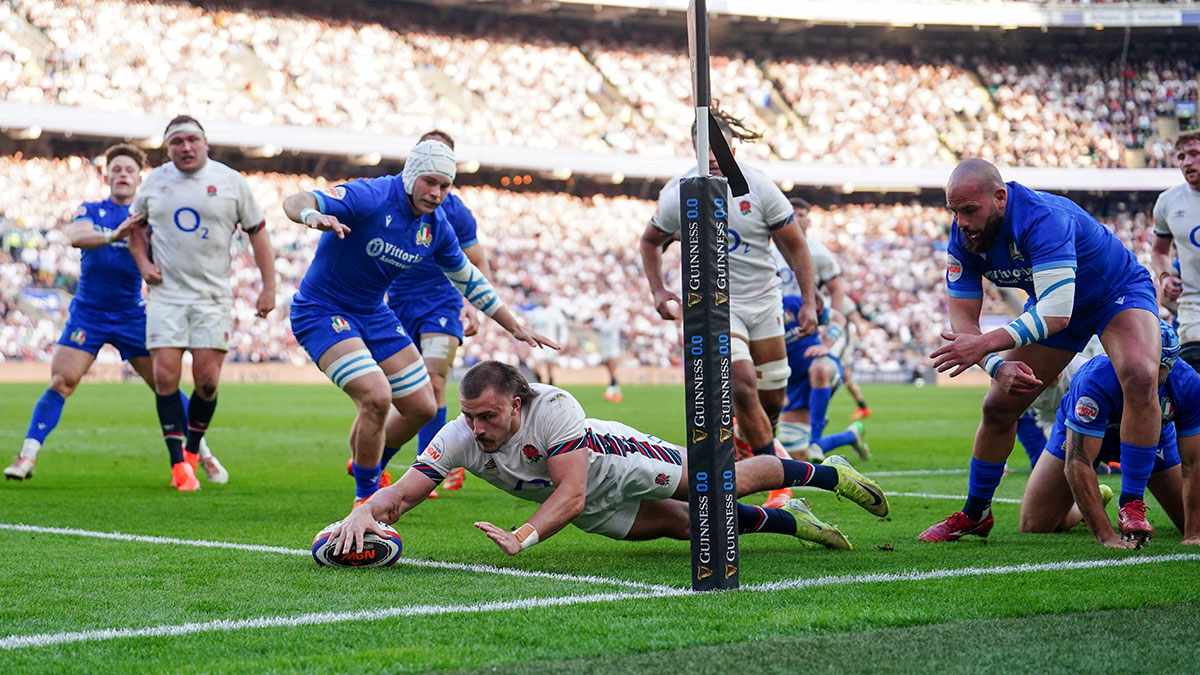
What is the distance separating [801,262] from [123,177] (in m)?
5.42

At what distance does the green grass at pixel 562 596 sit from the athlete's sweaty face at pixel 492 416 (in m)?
0.57

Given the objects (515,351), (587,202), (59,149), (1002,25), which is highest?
(1002,25)

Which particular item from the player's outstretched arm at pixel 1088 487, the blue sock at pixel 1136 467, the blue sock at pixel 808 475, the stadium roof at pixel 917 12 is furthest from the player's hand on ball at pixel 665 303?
the stadium roof at pixel 917 12

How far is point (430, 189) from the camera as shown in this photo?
7266 millimetres

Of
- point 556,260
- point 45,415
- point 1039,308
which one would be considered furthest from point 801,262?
point 556,260

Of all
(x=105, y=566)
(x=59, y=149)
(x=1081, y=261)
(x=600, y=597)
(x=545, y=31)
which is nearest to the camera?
(x=600, y=597)

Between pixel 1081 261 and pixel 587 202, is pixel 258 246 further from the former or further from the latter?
pixel 587 202

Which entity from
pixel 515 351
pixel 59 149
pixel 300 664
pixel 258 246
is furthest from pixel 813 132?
pixel 300 664

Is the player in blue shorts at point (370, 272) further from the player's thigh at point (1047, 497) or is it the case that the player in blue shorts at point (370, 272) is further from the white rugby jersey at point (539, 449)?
the player's thigh at point (1047, 497)

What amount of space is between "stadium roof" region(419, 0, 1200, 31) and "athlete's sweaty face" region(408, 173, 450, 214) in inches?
1325

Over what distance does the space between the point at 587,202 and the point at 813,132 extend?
25.8ft

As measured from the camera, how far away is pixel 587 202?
41906 millimetres

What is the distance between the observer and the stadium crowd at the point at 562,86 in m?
33.8

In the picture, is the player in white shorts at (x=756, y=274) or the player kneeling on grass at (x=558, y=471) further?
the player in white shorts at (x=756, y=274)
